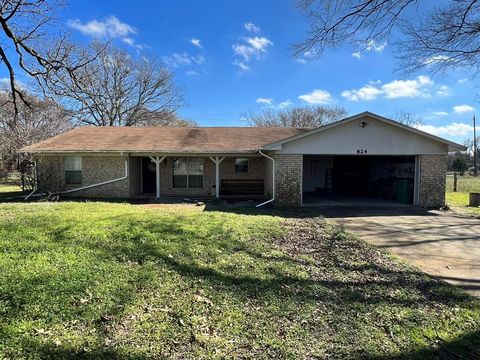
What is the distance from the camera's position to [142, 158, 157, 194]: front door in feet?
60.5

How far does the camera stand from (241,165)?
17688 millimetres

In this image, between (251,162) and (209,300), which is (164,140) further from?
(209,300)

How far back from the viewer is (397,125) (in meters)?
13.8

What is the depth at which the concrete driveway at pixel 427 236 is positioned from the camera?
599cm

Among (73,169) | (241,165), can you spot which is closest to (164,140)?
(241,165)

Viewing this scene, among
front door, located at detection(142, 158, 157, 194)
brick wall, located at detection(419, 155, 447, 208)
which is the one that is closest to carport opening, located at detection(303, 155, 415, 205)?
brick wall, located at detection(419, 155, 447, 208)

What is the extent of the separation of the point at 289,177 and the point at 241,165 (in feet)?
14.3

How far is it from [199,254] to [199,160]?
39.9ft

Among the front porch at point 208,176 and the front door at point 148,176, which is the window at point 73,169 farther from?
the front door at point 148,176

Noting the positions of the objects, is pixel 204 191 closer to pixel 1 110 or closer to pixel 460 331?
pixel 460 331

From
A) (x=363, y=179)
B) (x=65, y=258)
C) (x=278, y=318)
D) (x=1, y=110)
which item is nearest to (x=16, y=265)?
(x=65, y=258)

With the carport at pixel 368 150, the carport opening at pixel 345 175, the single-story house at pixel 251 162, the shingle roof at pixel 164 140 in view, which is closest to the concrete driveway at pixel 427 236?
the carport at pixel 368 150

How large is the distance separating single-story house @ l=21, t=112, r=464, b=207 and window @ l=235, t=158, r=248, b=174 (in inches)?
2.0

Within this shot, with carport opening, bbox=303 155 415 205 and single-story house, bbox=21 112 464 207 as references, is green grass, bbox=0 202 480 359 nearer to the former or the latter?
single-story house, bbox=21 112 464 207
